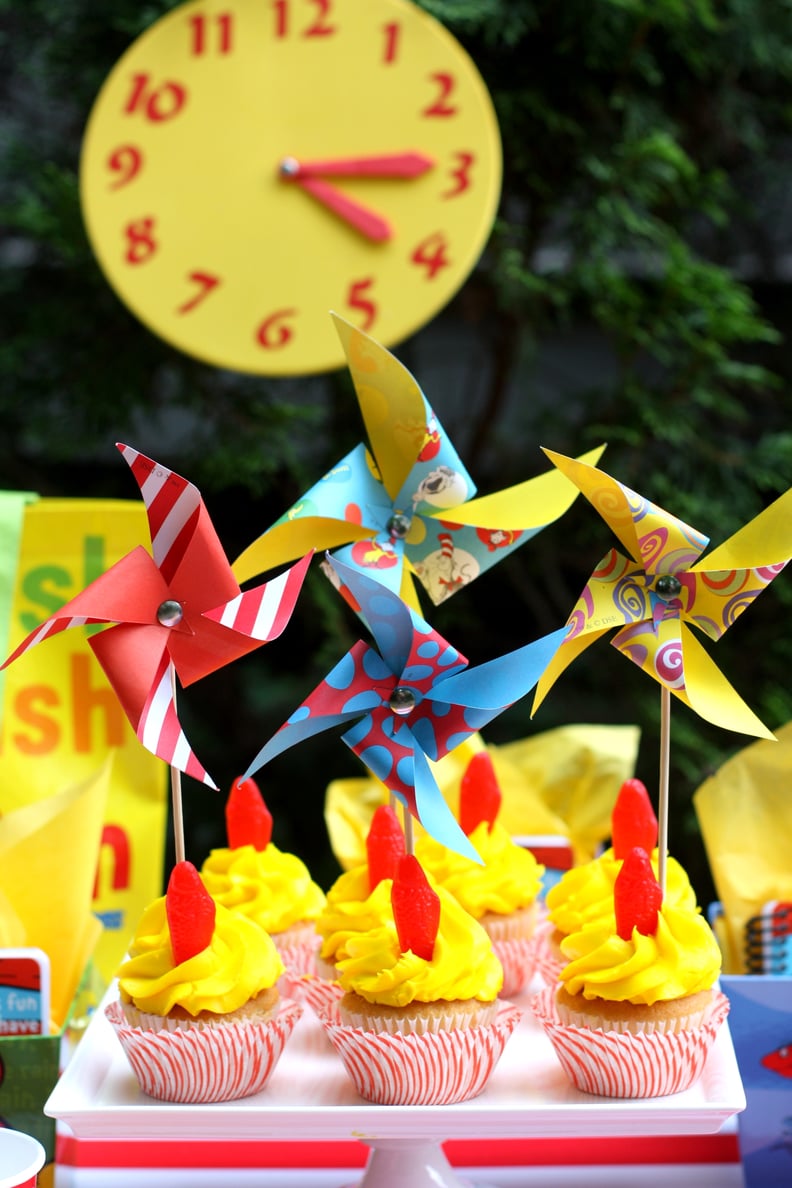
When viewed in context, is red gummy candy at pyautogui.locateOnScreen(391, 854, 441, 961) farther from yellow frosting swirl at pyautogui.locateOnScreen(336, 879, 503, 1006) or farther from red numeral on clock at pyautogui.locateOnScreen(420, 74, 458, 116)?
red numeral on clock at pyautogui.locateOnScreen(420, 74, 458, 116)

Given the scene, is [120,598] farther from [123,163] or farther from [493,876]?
[123,163]

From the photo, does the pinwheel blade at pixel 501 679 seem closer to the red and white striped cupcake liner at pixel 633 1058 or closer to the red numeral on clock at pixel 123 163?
the red and white striped cupcake liner at pixel 633 1058

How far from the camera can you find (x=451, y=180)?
1.79 metres

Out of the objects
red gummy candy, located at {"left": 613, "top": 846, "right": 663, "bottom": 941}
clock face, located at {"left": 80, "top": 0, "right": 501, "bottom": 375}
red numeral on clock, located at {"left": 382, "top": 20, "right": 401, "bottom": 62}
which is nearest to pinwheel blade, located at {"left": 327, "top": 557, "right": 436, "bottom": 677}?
red gummy candy, located at {"left": 613, "top": 846, "right": 663, "bottom": 941}

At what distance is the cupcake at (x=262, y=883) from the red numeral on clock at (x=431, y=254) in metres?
0.86

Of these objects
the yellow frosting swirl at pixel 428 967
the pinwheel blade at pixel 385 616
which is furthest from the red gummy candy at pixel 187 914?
the pinwheel blade at pixel 385 616

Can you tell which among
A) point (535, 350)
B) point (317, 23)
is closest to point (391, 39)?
point (317, 23)

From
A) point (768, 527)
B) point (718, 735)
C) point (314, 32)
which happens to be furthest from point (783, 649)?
point (768, 527)

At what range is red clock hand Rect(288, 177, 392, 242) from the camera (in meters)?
1.78

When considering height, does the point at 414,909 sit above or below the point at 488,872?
above

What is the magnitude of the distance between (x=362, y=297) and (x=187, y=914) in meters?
1.05

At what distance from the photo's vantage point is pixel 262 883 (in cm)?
116

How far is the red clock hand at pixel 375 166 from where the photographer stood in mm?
1775

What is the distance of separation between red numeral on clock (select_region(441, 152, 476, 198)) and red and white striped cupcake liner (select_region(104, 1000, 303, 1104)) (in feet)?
3.91
